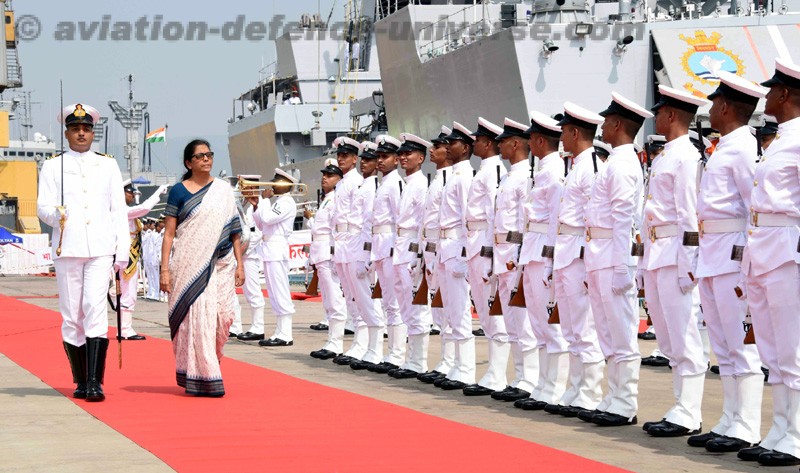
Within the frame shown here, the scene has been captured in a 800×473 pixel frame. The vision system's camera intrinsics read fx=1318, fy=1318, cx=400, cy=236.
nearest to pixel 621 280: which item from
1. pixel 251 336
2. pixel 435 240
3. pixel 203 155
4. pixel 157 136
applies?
pixel 435 240

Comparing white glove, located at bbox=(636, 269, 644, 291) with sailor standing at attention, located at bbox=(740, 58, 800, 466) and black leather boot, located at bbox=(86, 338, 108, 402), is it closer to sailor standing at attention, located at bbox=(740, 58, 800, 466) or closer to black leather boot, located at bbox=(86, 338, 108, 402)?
sailor standing at attention, located at bbox=(740, 58, 800, 466)

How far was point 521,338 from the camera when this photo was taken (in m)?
9.09

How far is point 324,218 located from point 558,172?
5470mm

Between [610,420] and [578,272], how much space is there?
975mm

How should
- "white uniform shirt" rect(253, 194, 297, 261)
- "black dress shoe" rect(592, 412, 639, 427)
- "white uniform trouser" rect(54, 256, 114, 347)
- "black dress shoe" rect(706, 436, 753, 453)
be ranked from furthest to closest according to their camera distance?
"white uniform shirt" rect(253, 194, 297, 261), "white uniform trouser" rect(54, 256, 114, 347), "black dress shoe" rect(592, 412, 639, 427), "black dress shoe" rect(706, 436, 753, 453)

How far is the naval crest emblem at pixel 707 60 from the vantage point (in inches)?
1113

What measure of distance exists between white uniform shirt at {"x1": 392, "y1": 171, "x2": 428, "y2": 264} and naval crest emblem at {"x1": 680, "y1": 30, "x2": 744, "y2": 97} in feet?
60.4

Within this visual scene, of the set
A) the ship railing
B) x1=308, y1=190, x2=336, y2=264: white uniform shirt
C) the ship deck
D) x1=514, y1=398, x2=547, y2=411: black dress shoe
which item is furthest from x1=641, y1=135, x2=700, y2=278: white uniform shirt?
the ship railing

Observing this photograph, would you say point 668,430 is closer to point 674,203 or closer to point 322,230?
point 674,203

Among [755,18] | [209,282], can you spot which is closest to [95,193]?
[209,282]

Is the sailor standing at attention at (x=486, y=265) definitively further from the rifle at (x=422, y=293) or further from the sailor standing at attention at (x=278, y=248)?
the sailor standing at attention at (x=278, y=248)

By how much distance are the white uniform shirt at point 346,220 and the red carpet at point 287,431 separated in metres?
1.52

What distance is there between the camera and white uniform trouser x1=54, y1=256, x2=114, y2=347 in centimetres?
859

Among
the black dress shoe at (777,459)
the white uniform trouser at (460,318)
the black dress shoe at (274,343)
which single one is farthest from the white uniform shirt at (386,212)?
the black dress shoe at (777,459)
